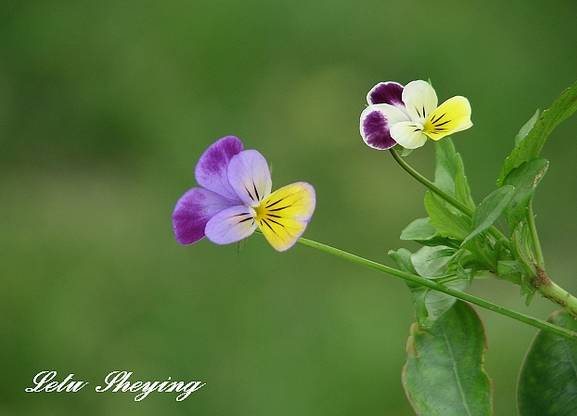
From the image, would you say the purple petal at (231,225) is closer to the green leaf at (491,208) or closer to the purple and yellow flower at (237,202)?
the purple and yellow flower at (237,202)

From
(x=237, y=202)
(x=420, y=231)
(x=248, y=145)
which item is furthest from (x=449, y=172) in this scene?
(x=248, y=145)

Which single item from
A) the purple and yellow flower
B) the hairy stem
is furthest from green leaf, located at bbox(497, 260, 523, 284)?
the purple and yellow flower

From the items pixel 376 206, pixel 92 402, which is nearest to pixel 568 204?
pixel 376 206

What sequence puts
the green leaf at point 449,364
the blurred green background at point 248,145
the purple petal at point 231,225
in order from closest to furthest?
the purple petal at point 231,225
the green leaf at point 449,364
the blurred green background at point 248,145

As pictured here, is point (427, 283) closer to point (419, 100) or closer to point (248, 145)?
point (419, 100)

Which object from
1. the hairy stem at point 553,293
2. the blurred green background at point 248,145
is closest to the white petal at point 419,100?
the hairy stem at point 553,293

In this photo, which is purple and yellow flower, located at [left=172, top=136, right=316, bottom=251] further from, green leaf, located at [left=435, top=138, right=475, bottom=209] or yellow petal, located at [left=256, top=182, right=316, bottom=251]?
green leaf, located at [left=435, top=138, right=475, bottom=209]

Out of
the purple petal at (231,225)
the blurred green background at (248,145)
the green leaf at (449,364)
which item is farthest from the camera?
the blurred green background at (248,145)
